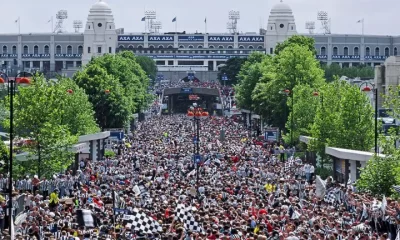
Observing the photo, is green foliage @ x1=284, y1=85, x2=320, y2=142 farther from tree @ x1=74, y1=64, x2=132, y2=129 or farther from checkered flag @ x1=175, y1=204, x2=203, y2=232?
checkered flag @ x1=175, y1=204, x2=203, y2=232

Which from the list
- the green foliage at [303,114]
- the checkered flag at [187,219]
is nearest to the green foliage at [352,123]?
the green foliage at [303,114]

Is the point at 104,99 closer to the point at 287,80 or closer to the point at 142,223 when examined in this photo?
the point at 287,80

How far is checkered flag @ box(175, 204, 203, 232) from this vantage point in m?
38.2

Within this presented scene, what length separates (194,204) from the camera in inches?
1817

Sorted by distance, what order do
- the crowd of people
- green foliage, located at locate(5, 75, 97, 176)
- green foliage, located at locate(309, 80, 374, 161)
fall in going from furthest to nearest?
green foliage, located at locate(309, 80, 374, 161) → green foliage, located at locate(5, 75, 97, 176) → the crowd of people

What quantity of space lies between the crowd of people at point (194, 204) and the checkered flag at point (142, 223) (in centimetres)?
4

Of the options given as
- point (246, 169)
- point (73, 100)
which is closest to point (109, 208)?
point (246, 169)

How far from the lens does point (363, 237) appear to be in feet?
117

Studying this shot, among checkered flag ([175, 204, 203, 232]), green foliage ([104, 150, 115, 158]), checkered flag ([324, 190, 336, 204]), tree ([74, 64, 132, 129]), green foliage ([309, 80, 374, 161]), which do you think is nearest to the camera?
checkered flag ([175, 204, 203, 232])

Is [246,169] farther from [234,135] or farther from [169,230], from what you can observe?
[234,135]

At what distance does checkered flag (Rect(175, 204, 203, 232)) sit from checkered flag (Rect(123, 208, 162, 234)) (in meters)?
1.31

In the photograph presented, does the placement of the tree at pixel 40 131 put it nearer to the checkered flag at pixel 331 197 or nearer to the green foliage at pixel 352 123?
the checkered flag at pixel 331 197

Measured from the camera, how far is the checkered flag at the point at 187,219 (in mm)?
38250

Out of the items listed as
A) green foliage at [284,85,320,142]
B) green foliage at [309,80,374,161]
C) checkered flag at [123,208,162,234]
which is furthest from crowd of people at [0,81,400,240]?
green foliage at [284,85,320,142]
